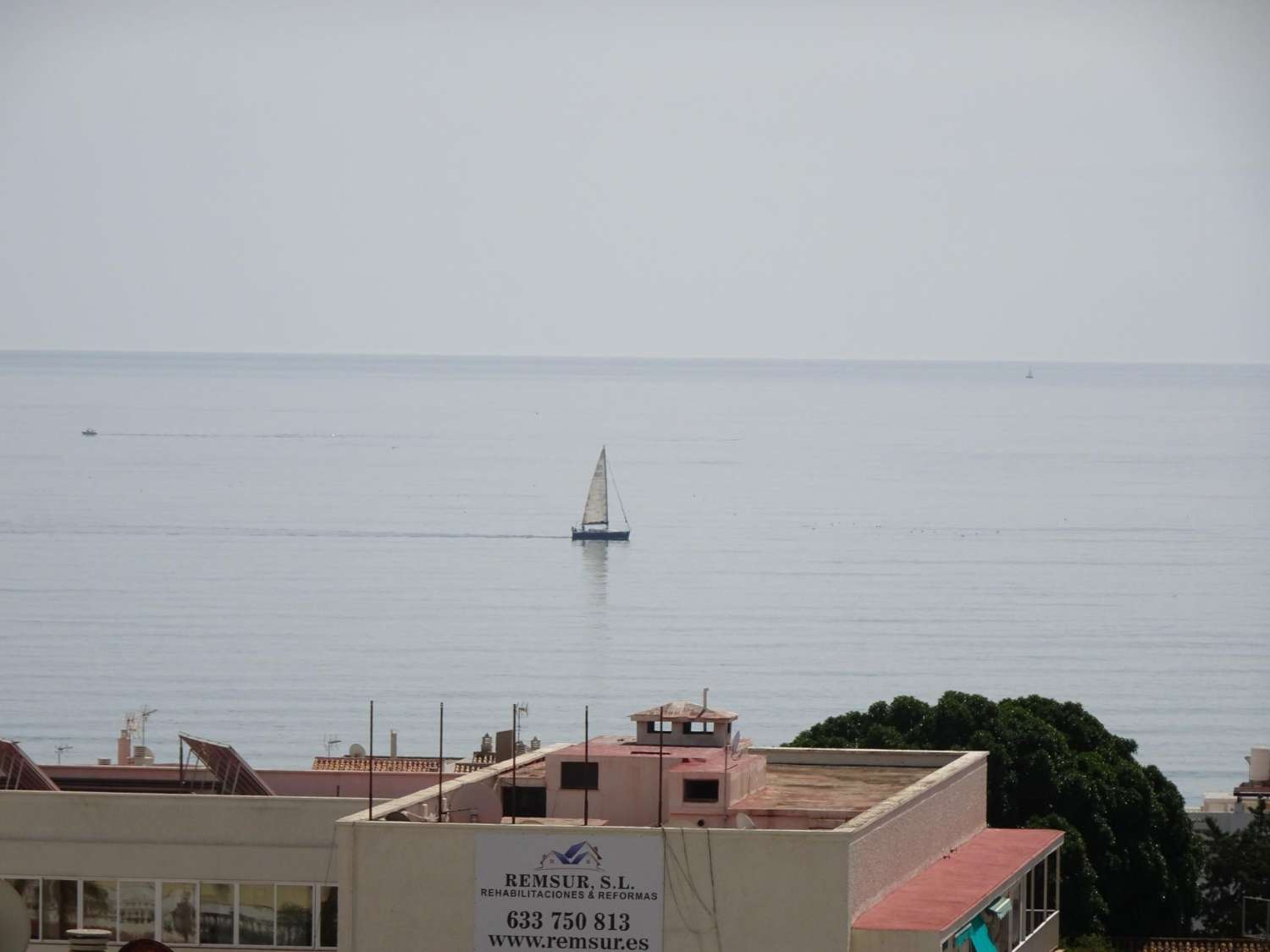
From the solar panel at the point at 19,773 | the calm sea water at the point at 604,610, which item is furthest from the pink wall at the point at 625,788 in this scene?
Answer: the calm sea water at the point at 604,610

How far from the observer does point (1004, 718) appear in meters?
45.2

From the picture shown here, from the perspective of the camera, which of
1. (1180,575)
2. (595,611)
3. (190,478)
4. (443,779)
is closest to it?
(443,779)

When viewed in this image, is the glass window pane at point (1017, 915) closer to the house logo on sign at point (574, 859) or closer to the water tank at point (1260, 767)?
the house logo on sign at point (574, 859)

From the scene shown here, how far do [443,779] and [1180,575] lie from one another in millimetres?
112921

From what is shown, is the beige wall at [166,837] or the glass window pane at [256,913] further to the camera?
the glass window pane at [256,913]

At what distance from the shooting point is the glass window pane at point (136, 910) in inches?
1066

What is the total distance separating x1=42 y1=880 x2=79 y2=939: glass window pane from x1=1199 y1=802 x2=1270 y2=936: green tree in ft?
75.9

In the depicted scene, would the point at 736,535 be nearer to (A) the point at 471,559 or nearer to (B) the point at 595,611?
(A) the point at 471,559

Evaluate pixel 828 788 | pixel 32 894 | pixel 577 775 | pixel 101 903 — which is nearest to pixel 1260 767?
pixel 828 788

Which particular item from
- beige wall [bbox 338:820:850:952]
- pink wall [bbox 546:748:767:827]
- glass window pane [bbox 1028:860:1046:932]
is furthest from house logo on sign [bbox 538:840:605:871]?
glass window pane [bbox 1028:860:1046:932]

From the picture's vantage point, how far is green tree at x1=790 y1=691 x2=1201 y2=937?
1649 inches

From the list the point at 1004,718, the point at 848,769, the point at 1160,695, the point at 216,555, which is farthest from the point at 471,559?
the point at 848,769

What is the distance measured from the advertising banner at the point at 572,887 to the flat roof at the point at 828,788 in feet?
9.53

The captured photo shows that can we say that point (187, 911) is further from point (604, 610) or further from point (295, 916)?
point (604, 610)
